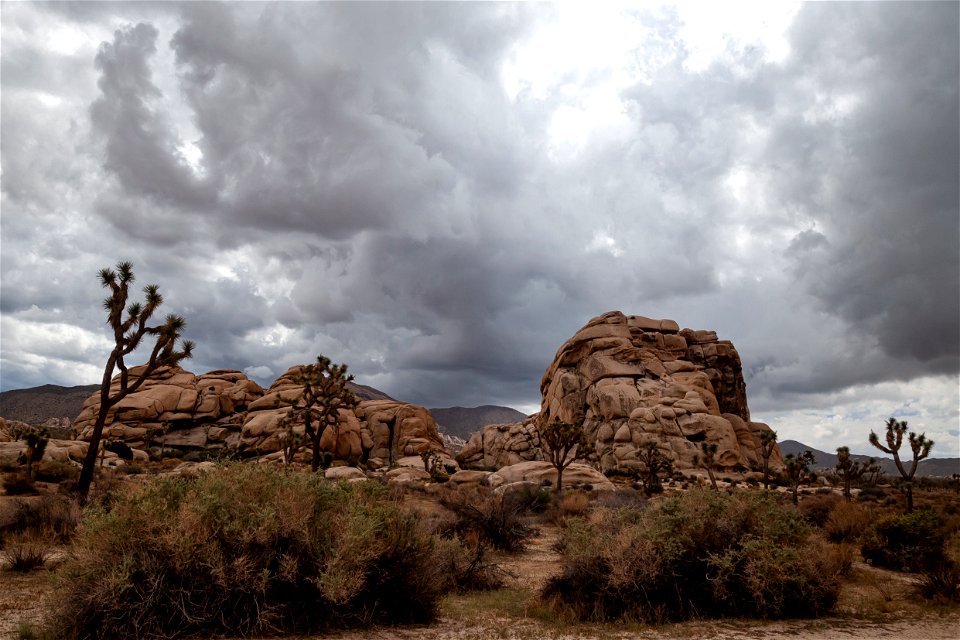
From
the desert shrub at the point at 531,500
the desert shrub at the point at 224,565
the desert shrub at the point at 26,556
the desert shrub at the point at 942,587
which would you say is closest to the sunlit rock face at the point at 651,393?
the desert shrub at the point at 531,500

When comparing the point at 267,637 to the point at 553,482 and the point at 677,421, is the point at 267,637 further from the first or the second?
the point at 677,421

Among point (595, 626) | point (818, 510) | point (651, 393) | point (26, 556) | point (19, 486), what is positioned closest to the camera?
point (595, 626)

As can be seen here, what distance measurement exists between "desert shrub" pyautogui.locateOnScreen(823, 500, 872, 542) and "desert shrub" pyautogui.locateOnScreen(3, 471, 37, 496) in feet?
92.7

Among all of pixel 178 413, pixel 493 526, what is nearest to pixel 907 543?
pixel 493 526

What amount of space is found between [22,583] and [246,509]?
592 centimetres

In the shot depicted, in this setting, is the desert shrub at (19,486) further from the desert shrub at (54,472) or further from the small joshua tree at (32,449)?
the desert shrub at (54,472)

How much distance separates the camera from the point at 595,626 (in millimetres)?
8375

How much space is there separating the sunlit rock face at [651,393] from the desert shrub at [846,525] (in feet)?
109

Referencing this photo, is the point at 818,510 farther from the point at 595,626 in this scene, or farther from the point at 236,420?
the point at 236,420

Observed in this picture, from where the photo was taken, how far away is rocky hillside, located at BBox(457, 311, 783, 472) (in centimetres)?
5959

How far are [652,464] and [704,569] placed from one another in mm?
35798

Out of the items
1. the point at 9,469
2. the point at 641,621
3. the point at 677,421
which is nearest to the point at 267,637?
the point at 641,621

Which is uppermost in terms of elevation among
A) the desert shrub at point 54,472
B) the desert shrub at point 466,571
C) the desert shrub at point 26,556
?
the desert shrub at point 466,571

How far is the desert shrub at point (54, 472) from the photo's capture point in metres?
27.8
